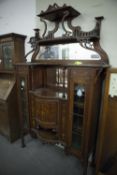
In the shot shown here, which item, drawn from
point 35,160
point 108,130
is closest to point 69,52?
point 108,130

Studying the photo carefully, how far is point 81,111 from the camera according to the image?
150 cm

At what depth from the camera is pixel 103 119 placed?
148 centimetres

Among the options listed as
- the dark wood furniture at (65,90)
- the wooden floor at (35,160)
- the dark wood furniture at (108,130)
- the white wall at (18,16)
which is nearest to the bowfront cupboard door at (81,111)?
the dark wood furniture at (65,90)

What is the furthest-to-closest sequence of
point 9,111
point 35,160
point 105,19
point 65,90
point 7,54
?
point 7,54, point 9,111, point 35,160, point 65,90, point 105,19

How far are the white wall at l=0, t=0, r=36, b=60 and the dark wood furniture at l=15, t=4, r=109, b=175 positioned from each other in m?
0.34

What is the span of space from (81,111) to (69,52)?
0.83 meters

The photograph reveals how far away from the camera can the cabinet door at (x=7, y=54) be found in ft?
7.20

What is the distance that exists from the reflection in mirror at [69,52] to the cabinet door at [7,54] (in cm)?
52

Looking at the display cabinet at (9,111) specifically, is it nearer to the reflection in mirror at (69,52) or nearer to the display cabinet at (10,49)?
the display cabinet at (10,49)

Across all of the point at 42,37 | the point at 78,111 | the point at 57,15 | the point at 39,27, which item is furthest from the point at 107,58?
the point at 39,27

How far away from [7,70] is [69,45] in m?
1.28

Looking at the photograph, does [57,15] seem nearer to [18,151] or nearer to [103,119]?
[103,119]

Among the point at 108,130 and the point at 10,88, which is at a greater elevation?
the point at 10,88

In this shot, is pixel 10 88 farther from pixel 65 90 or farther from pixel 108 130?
pixel 108 130
